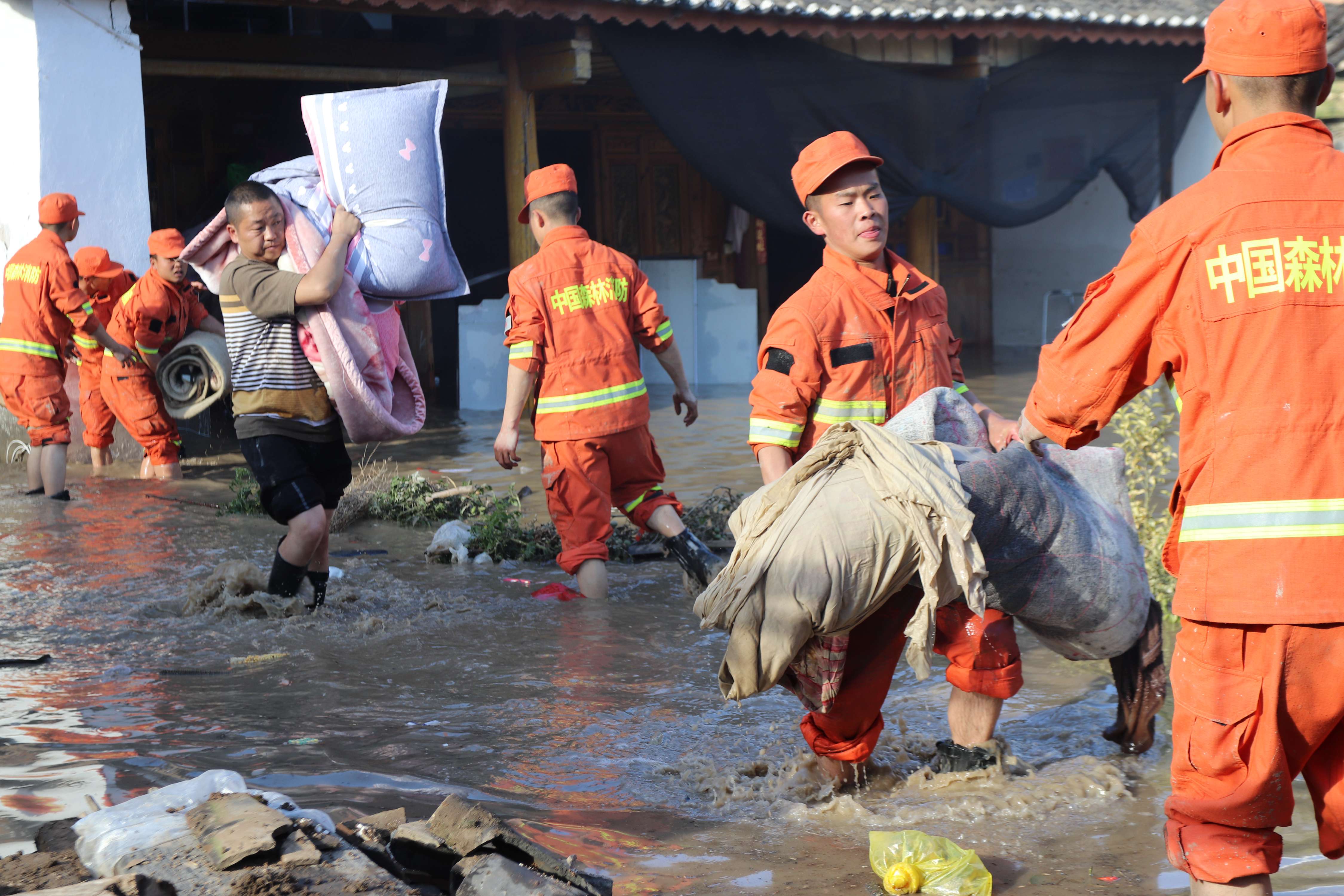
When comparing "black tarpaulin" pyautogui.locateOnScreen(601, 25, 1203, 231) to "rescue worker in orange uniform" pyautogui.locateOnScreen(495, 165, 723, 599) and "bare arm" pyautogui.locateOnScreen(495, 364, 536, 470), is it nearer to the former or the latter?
"rescue worker in orange uniform" pyautogui.locateOnScreen(495, 165, 723, 599)

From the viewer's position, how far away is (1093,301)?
2.37 m

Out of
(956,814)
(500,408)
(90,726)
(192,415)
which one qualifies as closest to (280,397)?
(90,726)

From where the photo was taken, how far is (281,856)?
2.40 meters

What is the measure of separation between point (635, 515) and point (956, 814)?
8.46 feet

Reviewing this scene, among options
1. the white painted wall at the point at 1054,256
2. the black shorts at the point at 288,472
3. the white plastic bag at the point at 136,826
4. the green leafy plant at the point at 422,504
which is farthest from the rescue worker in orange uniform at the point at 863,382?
the white painted wall at the point at 1054,256

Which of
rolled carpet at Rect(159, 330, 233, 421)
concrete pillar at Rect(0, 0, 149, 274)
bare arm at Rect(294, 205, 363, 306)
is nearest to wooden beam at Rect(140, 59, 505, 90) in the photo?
concrete pillar at Rect(0, 0, 149, 274)

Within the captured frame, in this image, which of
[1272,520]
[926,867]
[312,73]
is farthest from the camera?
[312,73]

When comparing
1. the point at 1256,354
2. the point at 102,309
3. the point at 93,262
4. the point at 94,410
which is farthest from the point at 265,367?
the point at 94,410

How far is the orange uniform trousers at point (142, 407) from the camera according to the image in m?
8.56

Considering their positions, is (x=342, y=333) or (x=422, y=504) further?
(x=422, y=504)

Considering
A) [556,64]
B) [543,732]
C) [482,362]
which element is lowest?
[543,732]

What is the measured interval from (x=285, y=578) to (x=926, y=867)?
3.12 meters

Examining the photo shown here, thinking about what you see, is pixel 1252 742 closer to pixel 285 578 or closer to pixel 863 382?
pixel 863 382

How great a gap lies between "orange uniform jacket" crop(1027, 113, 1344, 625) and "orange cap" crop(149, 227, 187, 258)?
728cm
